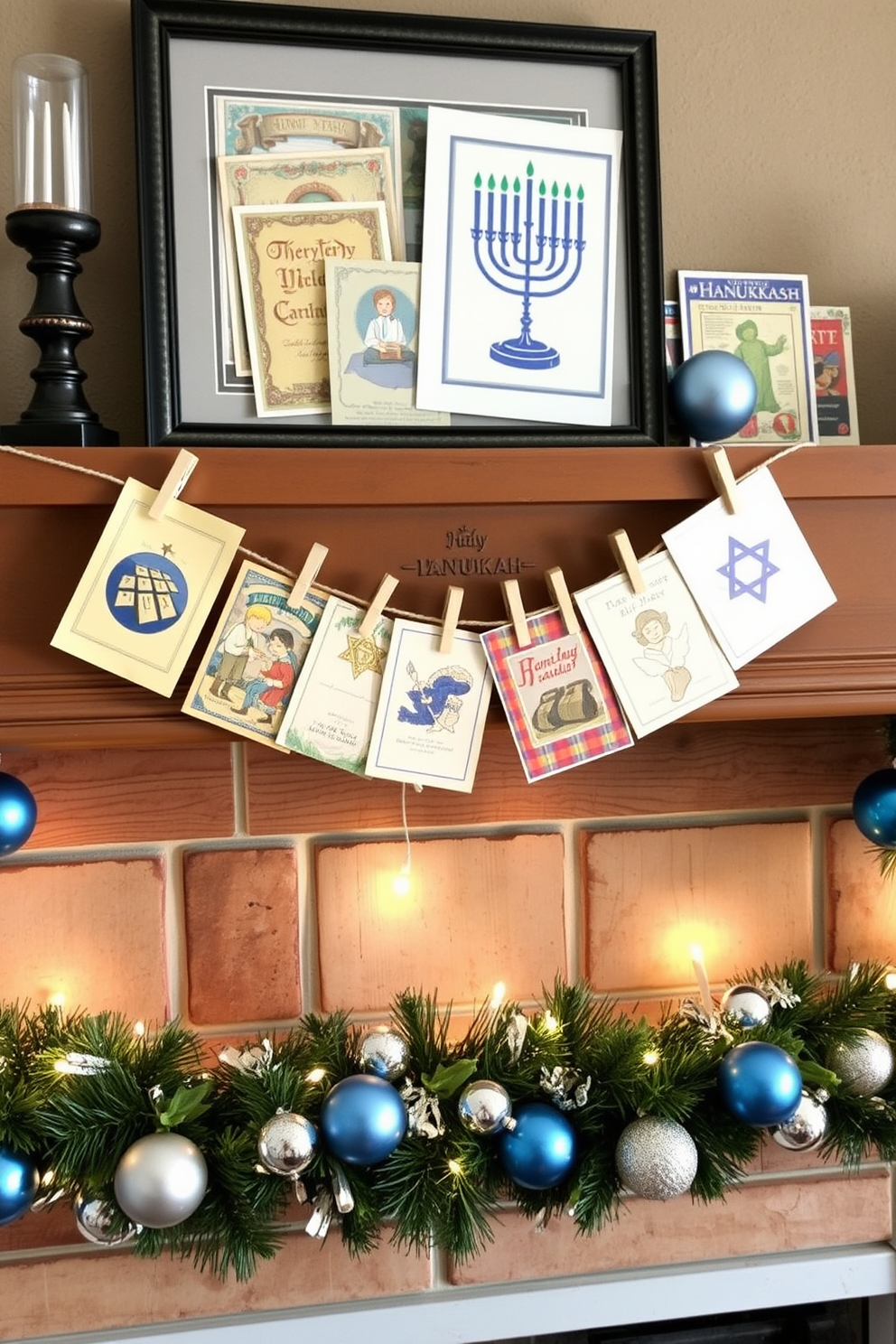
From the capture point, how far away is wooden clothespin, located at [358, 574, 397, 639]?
840 mm

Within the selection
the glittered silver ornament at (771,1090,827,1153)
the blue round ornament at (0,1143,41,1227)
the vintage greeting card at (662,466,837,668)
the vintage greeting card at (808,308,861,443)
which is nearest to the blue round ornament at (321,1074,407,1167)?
the blue round ornament at (0,1143,41,1227)

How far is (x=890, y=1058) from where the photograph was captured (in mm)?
966

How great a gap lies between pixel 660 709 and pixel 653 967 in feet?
1.10

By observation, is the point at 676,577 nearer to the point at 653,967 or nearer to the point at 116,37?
the point at 653,967

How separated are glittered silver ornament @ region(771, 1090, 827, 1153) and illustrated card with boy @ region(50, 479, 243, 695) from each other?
649 mm

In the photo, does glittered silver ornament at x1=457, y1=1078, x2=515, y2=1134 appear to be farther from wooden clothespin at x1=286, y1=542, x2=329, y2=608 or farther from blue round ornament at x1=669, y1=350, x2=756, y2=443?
blue round ornament at x1=669, y1=350, x2=756, y2=443

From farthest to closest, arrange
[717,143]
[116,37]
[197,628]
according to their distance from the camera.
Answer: [717,143] < [116,37] < [197,628]

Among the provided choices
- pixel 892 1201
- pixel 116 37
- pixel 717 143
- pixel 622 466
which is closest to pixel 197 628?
pixel 622 466

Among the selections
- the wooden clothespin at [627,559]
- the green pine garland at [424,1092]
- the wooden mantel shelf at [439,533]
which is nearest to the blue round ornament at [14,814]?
the wooden mantel shelf at [439,533]

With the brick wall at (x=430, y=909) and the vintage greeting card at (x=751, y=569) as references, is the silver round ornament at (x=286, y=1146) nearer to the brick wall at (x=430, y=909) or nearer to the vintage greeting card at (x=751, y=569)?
the brick wall at (x=430, y=909)

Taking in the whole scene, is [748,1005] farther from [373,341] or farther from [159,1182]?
[373,341]

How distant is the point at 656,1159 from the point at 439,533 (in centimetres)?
54

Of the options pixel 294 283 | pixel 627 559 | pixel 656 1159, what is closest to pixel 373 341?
pixel 294 283

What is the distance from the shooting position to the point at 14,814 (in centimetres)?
87
